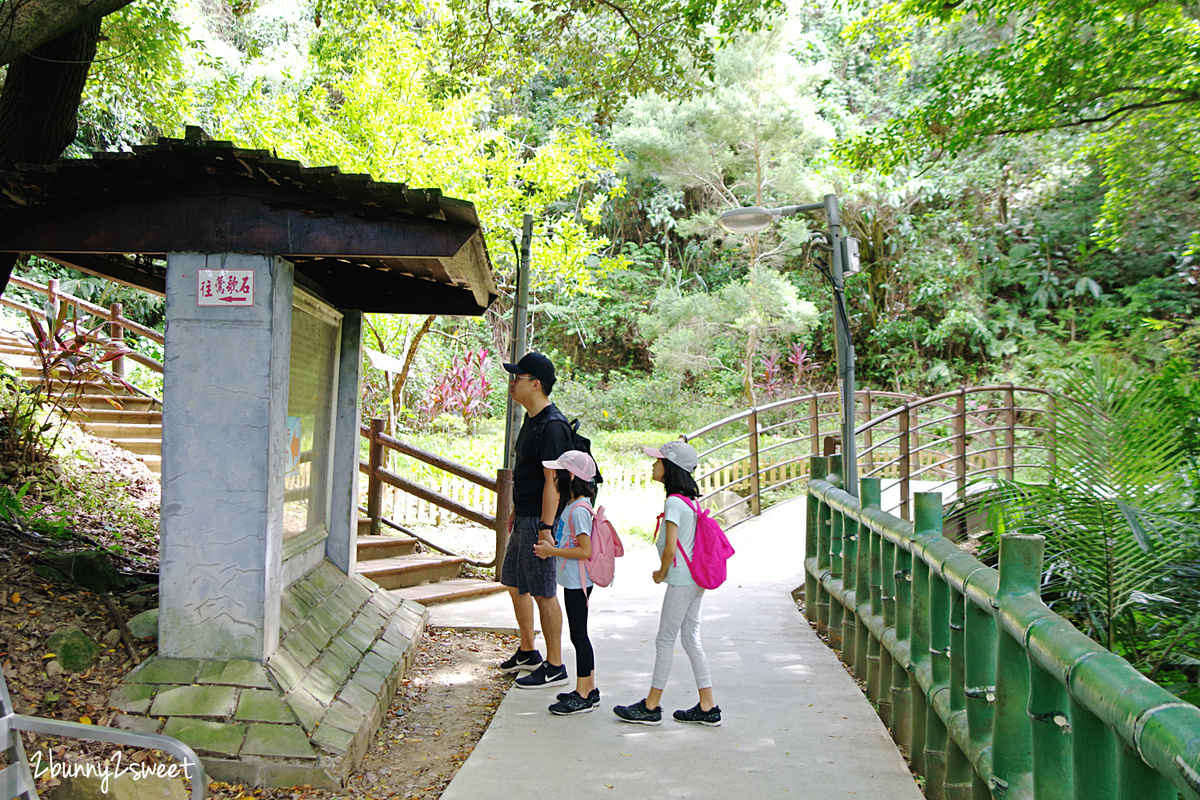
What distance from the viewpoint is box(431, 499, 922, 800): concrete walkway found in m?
3.65

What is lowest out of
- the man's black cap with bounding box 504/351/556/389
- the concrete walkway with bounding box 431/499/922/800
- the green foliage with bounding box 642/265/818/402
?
the concrete walkway with bounding box 431/499/922/800

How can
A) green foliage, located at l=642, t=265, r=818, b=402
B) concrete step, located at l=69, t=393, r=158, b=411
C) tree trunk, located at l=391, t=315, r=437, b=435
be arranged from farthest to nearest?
green foliage, located at l=642, t=265, r=818, b=402
tree trunk, located at l=391, t=315, r=437, b=435
concrete step, located at l=69, t=393, r=158, b=411

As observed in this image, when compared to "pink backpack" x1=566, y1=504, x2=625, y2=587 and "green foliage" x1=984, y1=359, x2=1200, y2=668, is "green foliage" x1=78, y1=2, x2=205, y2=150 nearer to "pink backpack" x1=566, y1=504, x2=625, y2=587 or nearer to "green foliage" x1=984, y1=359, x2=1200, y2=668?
"pink backpack" x1=566, y1=504, x2=625, y2=587

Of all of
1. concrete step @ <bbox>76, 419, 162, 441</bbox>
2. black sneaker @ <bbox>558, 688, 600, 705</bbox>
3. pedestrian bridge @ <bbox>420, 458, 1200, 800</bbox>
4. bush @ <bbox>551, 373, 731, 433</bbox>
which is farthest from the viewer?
bush @ <bbox>551, 373, 731, 433</bbox>

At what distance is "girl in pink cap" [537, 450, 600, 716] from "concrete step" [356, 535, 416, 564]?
3478mm

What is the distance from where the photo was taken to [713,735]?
4.27m

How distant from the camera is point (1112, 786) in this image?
1.93m

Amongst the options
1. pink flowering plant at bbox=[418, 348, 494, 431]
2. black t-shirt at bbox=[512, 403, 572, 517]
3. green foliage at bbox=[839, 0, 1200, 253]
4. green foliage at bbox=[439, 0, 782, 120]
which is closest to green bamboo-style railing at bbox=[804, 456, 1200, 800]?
black t-shirt at bbox=[512, 403, 572, 517]

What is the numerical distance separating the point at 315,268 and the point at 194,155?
60.9 inches

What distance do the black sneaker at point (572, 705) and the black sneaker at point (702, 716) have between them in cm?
49

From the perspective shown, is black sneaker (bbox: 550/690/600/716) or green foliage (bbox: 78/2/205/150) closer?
black sneaker (bbox: 550/690/600/716)

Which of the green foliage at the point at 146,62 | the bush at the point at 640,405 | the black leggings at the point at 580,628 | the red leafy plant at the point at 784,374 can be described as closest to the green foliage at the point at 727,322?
the red leafy plant at the point at 784,374

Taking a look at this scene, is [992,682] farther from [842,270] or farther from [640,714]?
[842,270]

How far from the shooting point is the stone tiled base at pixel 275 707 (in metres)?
3.56
